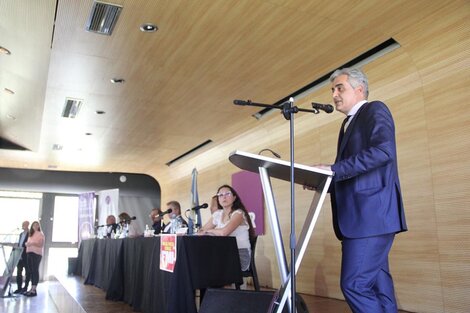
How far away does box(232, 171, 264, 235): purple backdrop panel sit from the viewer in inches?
268

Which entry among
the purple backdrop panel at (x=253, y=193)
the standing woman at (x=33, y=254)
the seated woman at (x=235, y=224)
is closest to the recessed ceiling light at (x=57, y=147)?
the standing woman at (x=33, y=254)

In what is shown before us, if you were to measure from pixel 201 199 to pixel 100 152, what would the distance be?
8.04ft

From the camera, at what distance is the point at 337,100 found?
A: 78.3 inches

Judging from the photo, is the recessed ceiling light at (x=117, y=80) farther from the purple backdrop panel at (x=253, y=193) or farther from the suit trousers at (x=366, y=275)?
the suit trousers at (x=366, y=275)

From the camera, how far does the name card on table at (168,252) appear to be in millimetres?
2852

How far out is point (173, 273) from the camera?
2.78 m

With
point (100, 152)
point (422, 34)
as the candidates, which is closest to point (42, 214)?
point (100, 152)

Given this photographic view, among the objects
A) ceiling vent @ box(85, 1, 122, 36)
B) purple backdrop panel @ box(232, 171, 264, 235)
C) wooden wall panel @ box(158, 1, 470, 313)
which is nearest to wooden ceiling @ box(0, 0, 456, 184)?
ceiling vent @ box(85, 1, 122, 36)

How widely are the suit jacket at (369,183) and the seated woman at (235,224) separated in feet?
6.18

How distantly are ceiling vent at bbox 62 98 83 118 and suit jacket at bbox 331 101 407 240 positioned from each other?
17.0 ft

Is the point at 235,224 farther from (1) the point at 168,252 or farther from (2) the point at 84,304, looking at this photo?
(2) the point at 84,304

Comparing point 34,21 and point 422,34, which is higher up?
point 34,21

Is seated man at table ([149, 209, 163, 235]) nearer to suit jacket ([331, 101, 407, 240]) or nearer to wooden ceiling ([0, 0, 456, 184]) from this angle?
wooden ceiling ([0, 0, 456, 184])

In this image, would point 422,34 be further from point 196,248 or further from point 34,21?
point 34,21
